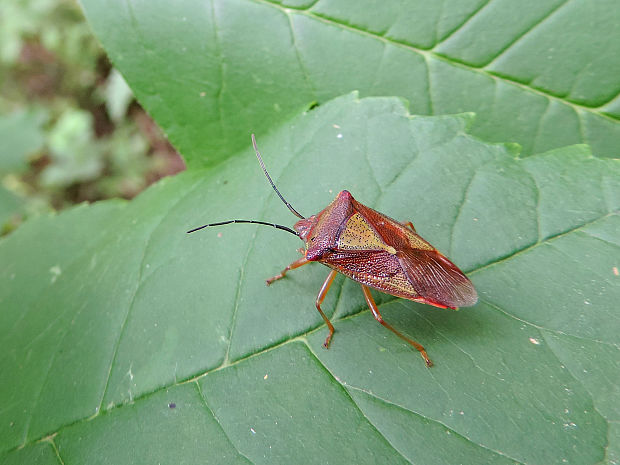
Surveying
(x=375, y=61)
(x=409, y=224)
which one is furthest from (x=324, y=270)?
(x=375, y=61)

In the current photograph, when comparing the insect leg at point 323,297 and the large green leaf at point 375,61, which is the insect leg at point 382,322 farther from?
the large green leaf at point 375,61

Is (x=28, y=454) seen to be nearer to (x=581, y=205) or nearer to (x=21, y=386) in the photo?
(x=21, y=386)

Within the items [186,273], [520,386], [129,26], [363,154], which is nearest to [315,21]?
[363,154]

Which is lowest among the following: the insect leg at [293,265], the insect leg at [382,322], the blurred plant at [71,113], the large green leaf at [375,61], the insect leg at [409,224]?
the blurred plant at [71,113]

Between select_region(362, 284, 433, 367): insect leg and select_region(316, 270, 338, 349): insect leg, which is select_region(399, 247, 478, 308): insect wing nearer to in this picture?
select_region(362, 284, 433, 367): insect leg

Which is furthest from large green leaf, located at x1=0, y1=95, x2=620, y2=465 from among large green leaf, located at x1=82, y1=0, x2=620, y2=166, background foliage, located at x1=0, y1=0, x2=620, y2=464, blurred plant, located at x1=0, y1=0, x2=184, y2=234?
blurred plant, located at x1=0, y1=0, x2=184, y2=234

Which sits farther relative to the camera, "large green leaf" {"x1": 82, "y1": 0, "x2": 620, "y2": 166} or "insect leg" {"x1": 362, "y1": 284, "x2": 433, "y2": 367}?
"large green leaf" {"x1": 82, "y1": 0, "x2": 620, "y2": 166}

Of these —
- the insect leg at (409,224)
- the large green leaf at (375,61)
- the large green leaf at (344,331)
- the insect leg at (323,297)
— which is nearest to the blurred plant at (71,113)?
the large green leaf at (375,61)

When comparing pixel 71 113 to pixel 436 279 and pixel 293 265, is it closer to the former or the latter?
pixel 293 265
